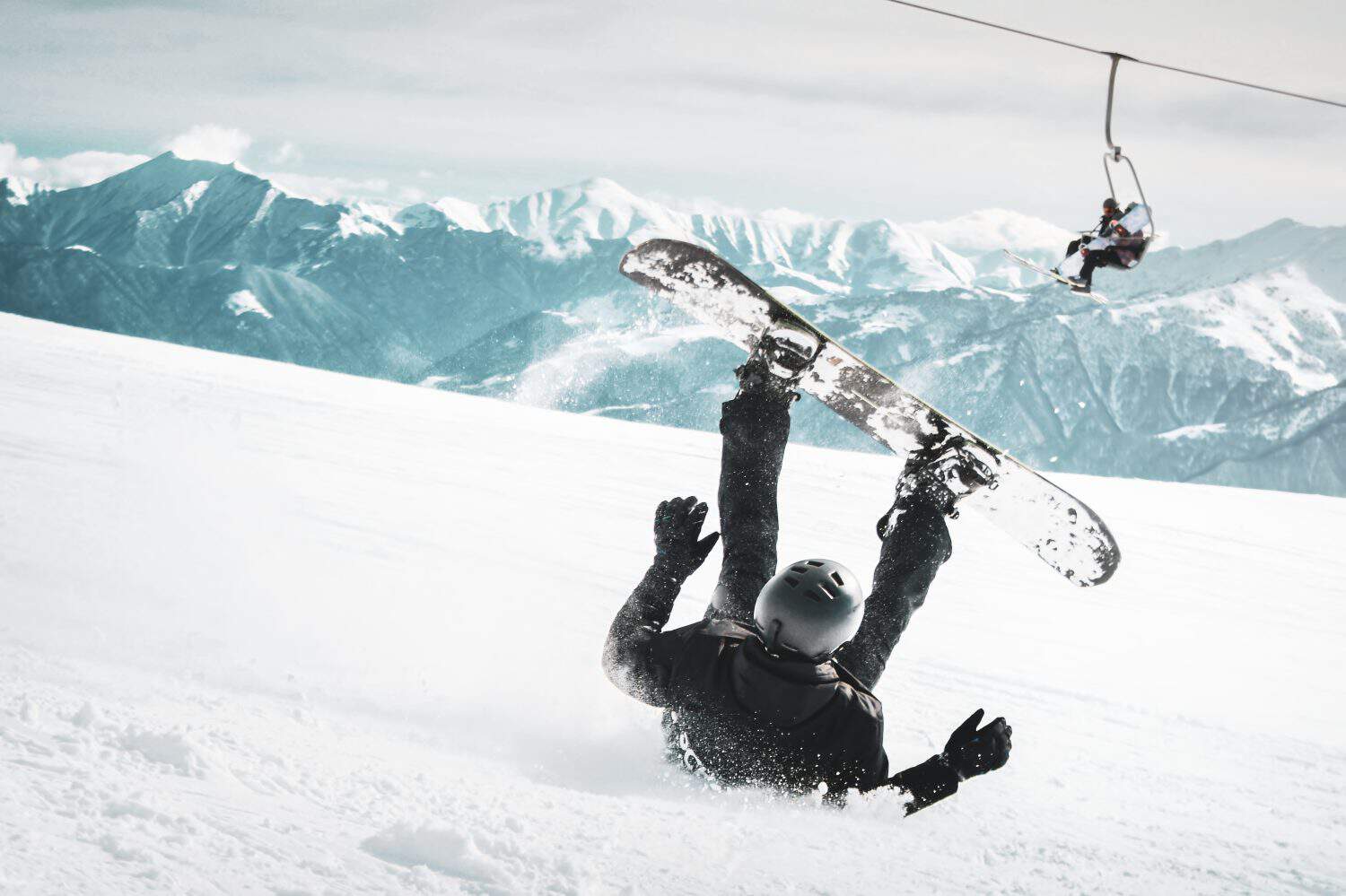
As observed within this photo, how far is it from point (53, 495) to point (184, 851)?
700cm

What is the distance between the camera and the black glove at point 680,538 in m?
4.00

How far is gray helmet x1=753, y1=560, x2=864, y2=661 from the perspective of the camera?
334 centimetres

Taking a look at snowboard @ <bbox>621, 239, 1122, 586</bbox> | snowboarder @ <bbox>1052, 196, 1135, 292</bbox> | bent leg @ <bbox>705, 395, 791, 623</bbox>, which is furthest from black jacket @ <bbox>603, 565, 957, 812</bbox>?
snowboarder @ <bbox>1052, 196, 1135, 292</bbox>

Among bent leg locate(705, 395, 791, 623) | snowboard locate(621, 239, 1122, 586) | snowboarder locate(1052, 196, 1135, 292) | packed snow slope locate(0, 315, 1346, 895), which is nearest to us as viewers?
packed snow slope locate(0, 315, 1346, 895)

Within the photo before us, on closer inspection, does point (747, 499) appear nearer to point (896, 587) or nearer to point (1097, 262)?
point (896, 587)

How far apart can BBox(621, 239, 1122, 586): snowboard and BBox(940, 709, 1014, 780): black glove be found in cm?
285

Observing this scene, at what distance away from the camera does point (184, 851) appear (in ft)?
9.82

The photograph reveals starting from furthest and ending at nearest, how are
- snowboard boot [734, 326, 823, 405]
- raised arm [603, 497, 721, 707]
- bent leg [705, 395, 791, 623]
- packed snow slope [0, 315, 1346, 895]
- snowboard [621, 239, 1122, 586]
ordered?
snowboard [621, 239, 1122, 586], snowboard boot [734, 326, 823, 405], bent leg [705, 395, 791, 623], raised arm [603, 497, 721, 707], packed snow slope [0, 315, 1346, 895]

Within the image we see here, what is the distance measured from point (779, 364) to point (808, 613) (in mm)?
2722

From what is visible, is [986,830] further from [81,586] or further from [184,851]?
[81,586]

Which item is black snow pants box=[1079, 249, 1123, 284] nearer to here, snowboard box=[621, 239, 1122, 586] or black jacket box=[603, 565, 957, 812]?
snowboard box=[621, 239, 1122, 586]

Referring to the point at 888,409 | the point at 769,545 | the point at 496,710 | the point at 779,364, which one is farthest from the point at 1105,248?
the point at 496,710

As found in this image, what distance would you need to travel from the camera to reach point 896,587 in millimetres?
4832

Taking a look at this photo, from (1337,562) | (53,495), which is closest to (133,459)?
(53,495)
